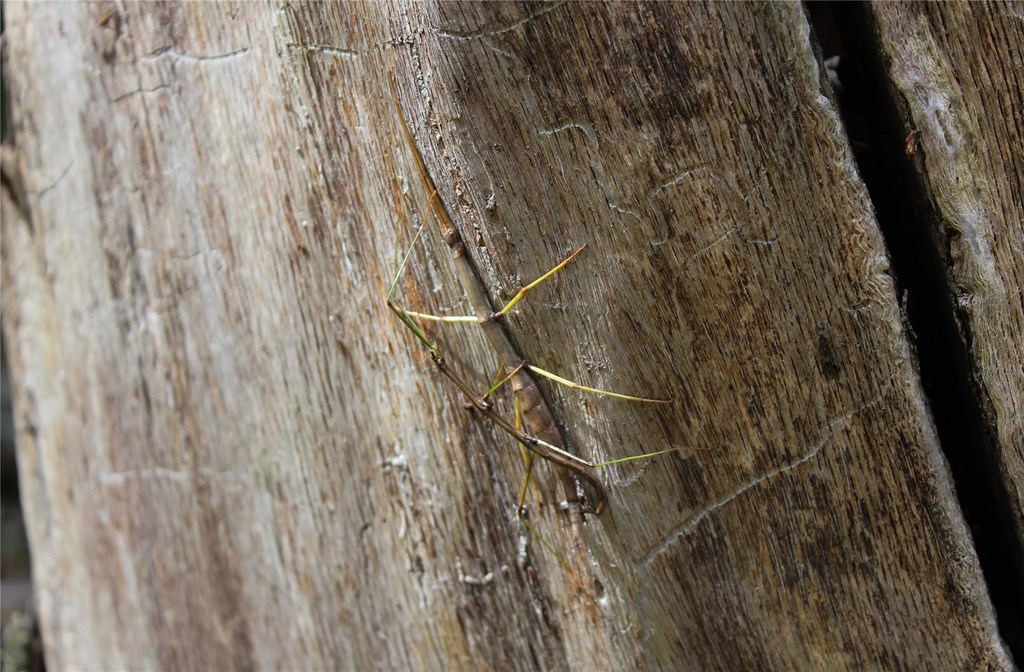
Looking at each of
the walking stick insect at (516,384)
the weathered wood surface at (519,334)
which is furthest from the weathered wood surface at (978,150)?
the walking stick insect at (516,384)

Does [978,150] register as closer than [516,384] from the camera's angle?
Yes

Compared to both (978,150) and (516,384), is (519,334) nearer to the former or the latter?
(516,384)

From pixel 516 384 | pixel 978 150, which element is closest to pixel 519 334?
pixel 516 384

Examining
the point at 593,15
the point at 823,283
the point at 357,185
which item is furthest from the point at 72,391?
the point at 823,283

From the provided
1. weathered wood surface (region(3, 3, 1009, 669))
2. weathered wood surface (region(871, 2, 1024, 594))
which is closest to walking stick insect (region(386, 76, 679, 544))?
weathered wood surface (region(3, 3, 1009, 669))

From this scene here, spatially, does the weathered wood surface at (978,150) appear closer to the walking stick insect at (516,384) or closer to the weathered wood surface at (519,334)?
the weathered wood surface at (519,334)

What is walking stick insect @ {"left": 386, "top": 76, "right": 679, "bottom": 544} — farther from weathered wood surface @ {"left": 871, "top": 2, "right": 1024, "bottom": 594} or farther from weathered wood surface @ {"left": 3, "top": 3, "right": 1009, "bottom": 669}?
Result: weathered wood surface @ {"left": 871, "top": 2, "right": 1024, "bottom": 594}
